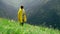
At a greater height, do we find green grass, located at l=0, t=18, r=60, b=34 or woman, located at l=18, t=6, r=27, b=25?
woman, located at l=18, t=6, r=27, b=25

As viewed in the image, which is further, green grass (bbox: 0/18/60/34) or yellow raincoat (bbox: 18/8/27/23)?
yellow raincoat (bbox: 18/8/27/23)

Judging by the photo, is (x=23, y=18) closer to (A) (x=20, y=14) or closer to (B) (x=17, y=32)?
(A) (x=20, y=14)

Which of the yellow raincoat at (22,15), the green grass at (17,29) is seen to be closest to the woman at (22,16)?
the yellow raincoat at (22,15)

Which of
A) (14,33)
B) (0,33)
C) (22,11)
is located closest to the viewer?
(0,33)

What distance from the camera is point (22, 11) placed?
789 inches

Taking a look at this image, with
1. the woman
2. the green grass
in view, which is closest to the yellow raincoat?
the woman

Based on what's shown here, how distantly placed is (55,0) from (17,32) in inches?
5893

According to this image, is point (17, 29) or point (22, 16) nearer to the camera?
point (17, 29)

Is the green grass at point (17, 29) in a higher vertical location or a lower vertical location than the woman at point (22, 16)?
lower

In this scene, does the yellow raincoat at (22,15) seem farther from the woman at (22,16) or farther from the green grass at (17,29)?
the green grass at (17,29)

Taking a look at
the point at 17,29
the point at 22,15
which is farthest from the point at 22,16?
the point at 17,29

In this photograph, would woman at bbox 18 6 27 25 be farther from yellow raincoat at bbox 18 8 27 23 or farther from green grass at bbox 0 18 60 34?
green grass at bbox 0 18 60 34

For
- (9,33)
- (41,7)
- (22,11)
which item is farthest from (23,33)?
(41,7)

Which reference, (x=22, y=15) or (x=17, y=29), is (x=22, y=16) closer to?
(x=22, y=15)
